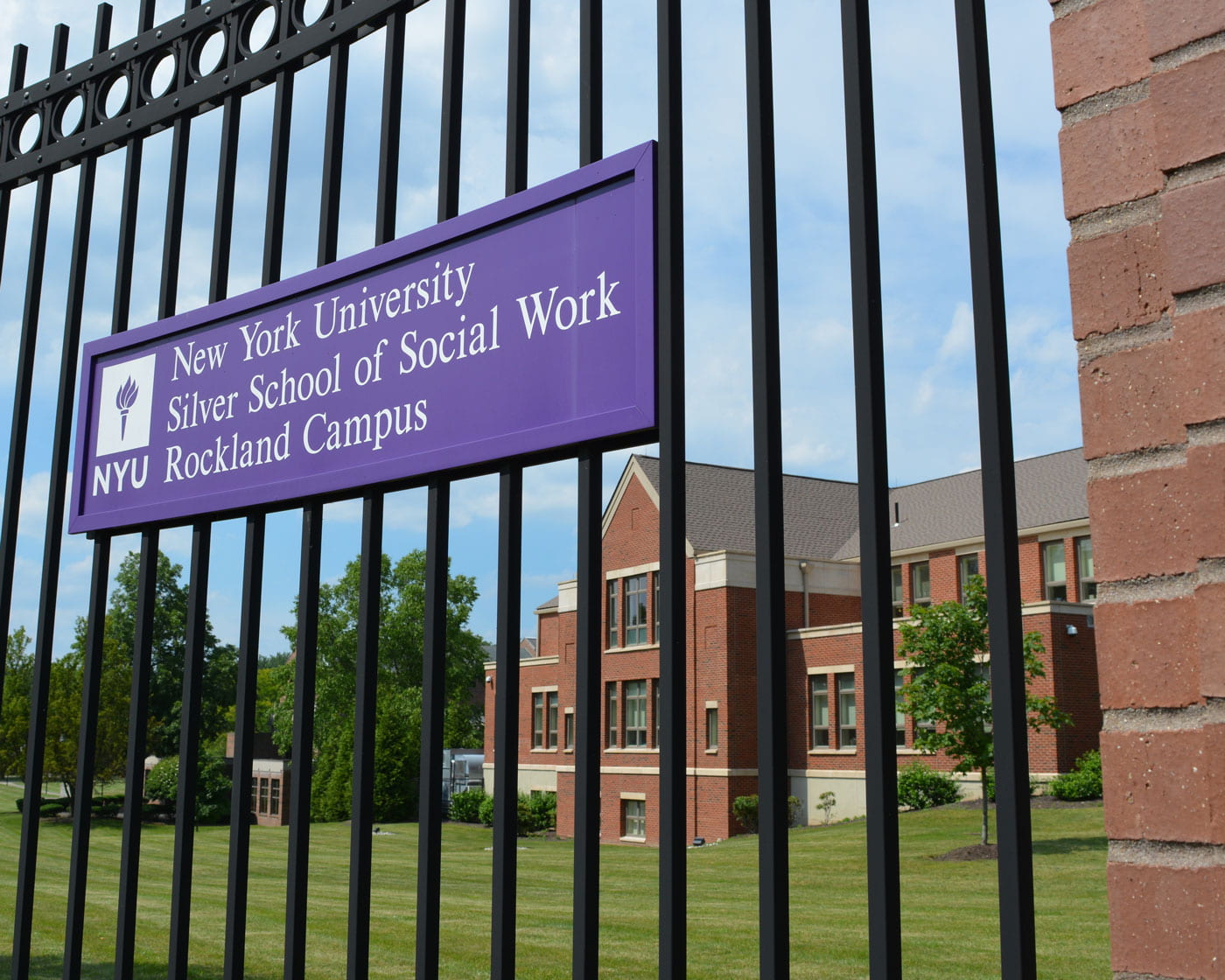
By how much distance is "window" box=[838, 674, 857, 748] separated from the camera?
34.6 metres

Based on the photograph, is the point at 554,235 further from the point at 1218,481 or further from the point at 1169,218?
the point at 1218,481

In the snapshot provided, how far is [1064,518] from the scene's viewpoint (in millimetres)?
33438

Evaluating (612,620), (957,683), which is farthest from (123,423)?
(612,620)

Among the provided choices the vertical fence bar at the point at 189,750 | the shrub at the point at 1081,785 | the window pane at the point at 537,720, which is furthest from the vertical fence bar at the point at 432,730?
the window pane at the point at 537,720

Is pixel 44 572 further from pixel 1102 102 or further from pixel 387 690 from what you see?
pixel 387 690

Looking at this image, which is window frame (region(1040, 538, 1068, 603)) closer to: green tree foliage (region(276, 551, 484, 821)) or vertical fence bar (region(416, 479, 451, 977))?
green tree foliage (region(276, 551, 484, 821))

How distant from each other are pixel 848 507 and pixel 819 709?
9.50 metres

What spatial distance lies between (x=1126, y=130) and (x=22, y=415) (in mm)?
3451

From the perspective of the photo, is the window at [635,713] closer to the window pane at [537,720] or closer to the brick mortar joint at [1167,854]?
the window pane at [537,720]

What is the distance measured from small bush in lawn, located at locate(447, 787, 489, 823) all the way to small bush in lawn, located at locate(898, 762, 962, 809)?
56.5 feet

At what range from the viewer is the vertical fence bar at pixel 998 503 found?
1.89 meters

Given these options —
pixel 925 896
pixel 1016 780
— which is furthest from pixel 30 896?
pixel 925 896

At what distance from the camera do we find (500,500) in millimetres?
2631

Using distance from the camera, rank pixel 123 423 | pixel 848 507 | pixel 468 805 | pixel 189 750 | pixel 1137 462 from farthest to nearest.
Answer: pixel 468 805 → pixel 848 507 → pixel 123 423 → pixel 189 750 → pixel 1137 462
